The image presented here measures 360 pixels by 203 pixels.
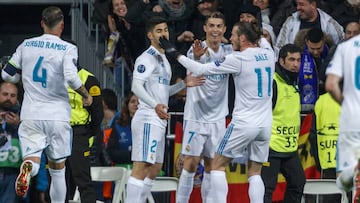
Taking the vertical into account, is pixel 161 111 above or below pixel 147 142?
above

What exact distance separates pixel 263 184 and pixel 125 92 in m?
4.72

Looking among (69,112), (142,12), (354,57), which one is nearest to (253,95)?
(69,112)

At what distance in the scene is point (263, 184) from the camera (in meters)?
14.3

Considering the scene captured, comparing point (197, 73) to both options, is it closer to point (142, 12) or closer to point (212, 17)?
point (212, 17)

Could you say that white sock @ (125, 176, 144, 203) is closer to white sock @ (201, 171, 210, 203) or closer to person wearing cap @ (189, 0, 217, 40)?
white sock @ (201, 171, 210, 203)

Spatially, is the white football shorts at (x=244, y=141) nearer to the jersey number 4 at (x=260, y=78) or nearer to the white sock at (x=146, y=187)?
the jersey number 4 at (x=260, y=78)

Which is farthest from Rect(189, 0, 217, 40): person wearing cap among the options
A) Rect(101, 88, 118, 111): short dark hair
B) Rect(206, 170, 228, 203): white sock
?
Rect(206, 170, 228, 203): white sock

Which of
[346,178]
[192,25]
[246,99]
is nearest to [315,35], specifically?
A: [192,25]

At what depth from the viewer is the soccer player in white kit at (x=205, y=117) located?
14.5m

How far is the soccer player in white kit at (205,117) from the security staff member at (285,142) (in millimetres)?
699

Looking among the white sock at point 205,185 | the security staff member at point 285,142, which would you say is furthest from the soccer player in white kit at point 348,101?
the security staff member at point 285,142

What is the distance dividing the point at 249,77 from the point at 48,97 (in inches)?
89.8

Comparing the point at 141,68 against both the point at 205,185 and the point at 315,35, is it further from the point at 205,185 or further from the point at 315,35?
the point at 315,35

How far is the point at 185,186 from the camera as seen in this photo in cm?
1441
